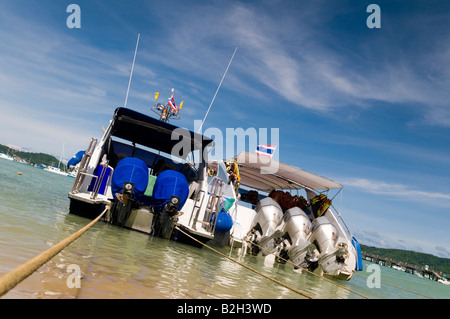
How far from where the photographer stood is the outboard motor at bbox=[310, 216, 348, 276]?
12531 millimetres

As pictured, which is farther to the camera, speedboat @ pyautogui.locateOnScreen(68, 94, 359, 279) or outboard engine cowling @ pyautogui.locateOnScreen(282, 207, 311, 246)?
outboard engine cowling @ pyautogui.locateOnScreen(282, 207, 311, 246)

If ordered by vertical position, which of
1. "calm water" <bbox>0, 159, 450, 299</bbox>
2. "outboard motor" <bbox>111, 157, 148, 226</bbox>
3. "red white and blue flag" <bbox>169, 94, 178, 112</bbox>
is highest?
"red white and blue flag" <bbox>169, 94, 178, 112</bbox>

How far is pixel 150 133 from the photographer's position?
12.8 metres

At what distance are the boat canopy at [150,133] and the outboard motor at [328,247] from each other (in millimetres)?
6332

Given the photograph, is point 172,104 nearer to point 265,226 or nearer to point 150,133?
point 150,133

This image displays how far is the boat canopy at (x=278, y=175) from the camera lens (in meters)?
17.1

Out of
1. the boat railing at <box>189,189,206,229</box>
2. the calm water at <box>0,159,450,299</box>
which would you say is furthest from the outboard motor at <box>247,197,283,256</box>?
the calm water at <box>0,159,450,299</box>

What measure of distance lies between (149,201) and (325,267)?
7.72 meters

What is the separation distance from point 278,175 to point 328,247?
641cm

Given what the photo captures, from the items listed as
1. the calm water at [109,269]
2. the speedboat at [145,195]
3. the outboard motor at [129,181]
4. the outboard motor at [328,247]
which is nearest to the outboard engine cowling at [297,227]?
the outboard motor at [328,247]

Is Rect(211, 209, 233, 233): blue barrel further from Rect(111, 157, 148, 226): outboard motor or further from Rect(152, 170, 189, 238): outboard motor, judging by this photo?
Rect(111, 157, 148, 226): outboard motor

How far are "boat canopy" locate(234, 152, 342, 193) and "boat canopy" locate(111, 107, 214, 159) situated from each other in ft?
17.5
